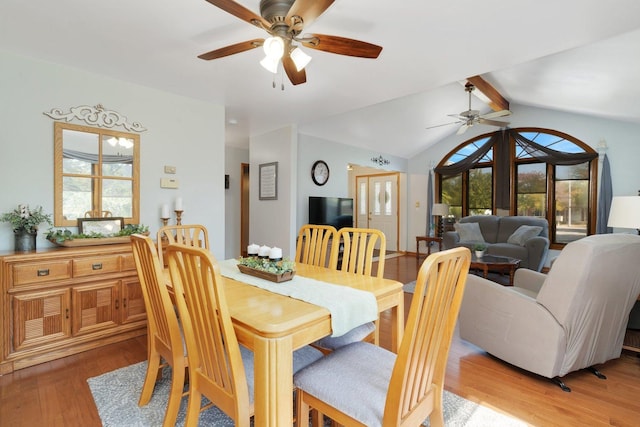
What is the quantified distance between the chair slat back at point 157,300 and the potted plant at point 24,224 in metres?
1.46

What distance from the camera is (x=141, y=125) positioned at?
315 centimetres

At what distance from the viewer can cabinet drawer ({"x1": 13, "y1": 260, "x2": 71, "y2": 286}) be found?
85.7 inches

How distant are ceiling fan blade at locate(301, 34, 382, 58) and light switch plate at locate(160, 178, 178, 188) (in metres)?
2.20

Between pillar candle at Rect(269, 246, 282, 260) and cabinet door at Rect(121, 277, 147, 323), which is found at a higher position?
pillar candle at Rect(269, 246, 282, 260)

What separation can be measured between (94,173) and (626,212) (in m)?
4.41

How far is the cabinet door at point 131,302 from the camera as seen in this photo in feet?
8.68

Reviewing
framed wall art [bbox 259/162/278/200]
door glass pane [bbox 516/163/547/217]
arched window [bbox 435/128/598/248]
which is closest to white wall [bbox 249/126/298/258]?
framed wall art [bbox 259/162/278/200]

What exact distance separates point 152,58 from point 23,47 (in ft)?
2.96

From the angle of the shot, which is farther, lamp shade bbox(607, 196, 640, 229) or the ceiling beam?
the ceiling beam

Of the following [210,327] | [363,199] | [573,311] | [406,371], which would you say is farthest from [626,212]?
[363,199]

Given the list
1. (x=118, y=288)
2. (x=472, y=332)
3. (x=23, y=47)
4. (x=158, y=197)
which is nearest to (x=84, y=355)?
(x=118, y=288)

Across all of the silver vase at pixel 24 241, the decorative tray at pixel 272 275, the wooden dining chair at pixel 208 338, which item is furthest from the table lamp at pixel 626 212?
the silver vase at pixel 24 241

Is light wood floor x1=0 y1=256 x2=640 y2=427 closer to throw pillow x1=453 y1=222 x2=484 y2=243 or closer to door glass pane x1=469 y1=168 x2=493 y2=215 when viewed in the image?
throw pillow x1=453 y1=222 x2=484 y2=243

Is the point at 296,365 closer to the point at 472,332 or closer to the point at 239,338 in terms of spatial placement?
the point at 239,338
